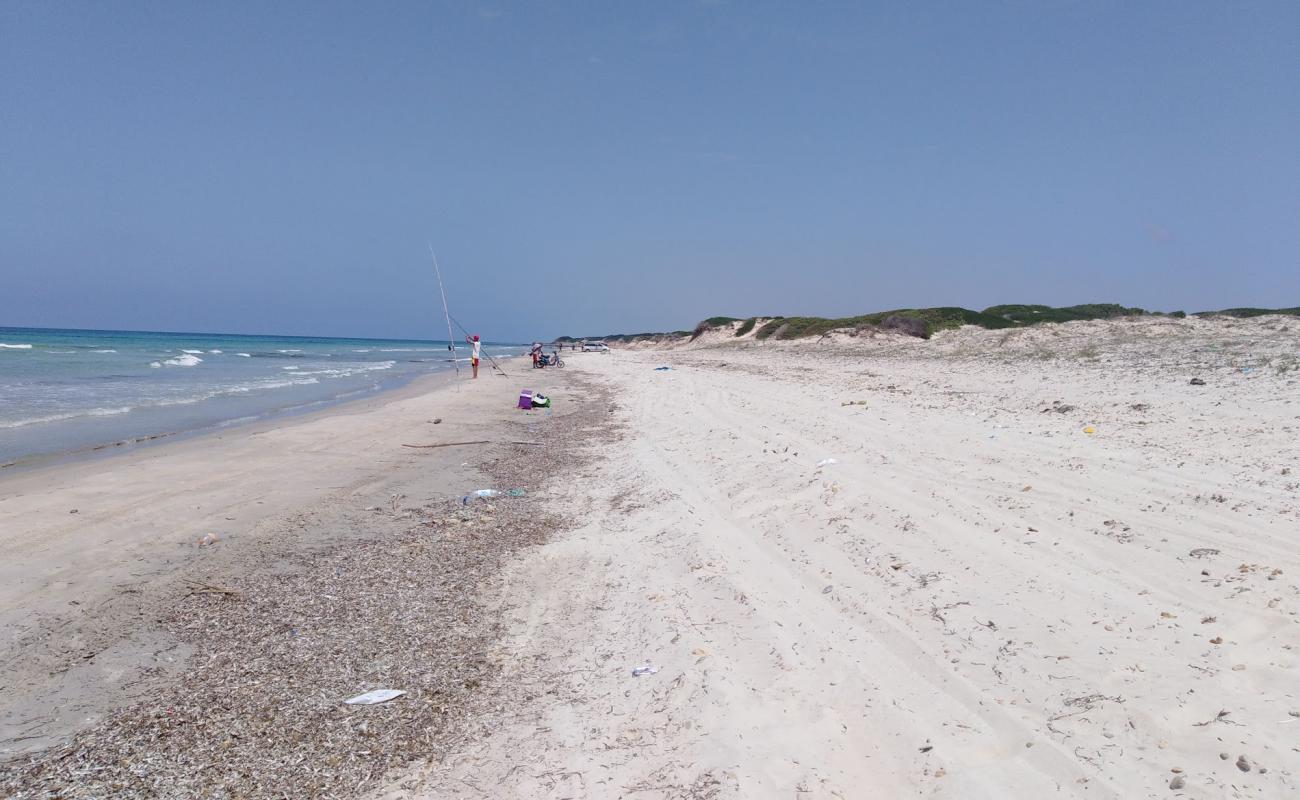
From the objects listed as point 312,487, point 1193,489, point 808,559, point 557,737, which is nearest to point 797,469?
point 808,559

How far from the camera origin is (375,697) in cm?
379

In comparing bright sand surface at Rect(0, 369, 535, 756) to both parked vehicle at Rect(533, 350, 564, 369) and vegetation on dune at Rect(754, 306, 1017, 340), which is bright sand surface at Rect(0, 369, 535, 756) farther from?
vegetation on dune at Rect(754, 306, 1017, 340)

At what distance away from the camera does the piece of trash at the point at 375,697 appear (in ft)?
12.3

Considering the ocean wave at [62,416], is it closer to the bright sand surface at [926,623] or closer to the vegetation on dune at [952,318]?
the bright sand surface at [926,623]

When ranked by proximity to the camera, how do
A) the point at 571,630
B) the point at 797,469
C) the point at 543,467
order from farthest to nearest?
the point at 543,467 < the point at 797,469 < the point at 571,630

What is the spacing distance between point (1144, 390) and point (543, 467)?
10.8 meters

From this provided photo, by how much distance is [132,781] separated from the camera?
3.12 metres

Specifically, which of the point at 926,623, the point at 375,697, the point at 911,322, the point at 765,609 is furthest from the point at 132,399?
the point at 911,322

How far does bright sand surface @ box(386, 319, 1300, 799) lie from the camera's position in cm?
299

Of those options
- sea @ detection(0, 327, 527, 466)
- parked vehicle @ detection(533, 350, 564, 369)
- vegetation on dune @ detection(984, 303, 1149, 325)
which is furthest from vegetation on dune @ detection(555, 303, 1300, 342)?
sea @ detection(0, 327, 527, 466)

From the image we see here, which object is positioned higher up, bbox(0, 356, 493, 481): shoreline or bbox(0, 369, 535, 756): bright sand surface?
bbox(0, 356, 493, 481): shoreline

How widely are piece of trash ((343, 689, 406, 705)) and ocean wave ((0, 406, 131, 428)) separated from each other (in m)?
14.7

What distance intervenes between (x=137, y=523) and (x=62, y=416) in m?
11.0

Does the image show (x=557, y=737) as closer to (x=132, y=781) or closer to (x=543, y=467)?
(x=132, y=781)
